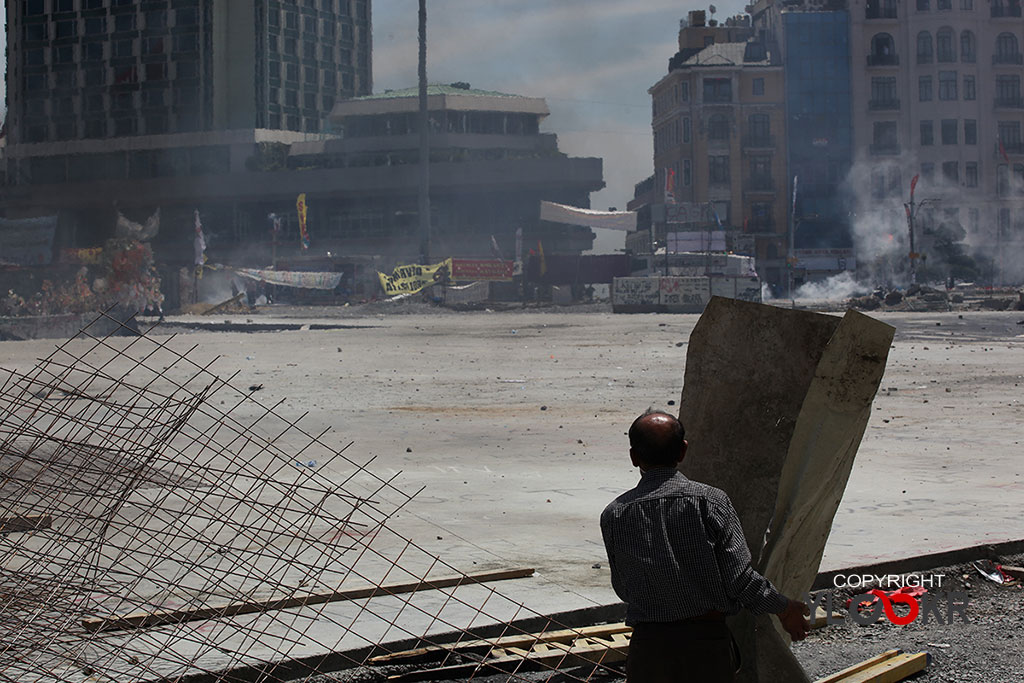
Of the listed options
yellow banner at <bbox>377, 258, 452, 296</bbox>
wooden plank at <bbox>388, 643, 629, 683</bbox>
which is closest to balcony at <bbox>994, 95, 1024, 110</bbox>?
yellow banner at <bbox>377, 258, 452, 296</bbox>

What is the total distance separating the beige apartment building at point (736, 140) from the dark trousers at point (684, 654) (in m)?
73.1

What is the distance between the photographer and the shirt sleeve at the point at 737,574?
307 centimetres

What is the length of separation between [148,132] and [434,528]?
93.6 metres

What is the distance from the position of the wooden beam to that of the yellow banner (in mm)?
53732

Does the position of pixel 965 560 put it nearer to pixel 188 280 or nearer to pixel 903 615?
pixel 903 615

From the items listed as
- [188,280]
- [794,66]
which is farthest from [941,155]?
[188,280]

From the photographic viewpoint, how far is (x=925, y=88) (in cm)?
7812

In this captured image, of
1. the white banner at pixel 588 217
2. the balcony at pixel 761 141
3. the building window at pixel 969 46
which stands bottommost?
the white banner at pixel 588 217

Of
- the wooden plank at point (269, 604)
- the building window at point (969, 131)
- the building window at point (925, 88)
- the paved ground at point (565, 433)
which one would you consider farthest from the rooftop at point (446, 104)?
the wooden plank at point (269, 604)

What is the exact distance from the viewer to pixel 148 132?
94062 mm

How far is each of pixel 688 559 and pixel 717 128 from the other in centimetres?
7754

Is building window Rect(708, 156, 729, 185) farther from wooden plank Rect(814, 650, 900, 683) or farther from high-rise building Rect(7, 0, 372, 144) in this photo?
wooden plank Rect(814, 650, 900, 683)

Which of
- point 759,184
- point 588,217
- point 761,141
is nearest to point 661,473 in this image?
point 588,217

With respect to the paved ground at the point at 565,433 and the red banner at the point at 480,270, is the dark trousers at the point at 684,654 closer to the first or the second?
the paved ground at the point at 565,433
